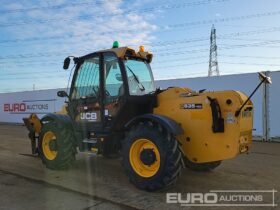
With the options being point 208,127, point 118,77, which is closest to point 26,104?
point 118,77

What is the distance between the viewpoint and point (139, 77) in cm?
733

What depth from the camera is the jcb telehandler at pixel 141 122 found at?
5844 millimetres

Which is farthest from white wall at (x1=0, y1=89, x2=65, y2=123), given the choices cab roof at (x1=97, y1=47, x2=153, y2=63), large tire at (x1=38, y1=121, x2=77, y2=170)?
cab roof at (x1=97, y1=47, x2=153, y2=63)

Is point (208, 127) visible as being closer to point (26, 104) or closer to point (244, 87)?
point (244, 87)

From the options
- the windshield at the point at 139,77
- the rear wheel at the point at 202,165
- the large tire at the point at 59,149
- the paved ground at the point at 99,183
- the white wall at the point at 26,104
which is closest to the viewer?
the paved ground at the point at 99,183

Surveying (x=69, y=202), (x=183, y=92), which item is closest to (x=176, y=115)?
(x=183, y=92)

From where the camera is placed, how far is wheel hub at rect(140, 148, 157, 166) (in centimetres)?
611

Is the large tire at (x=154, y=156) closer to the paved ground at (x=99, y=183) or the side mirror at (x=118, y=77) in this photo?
the paved ground at (x=99, y=183)

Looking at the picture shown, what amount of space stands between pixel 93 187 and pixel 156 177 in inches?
47.4

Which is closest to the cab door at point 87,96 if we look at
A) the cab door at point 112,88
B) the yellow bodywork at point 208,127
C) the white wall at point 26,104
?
the cab door at point 112,88

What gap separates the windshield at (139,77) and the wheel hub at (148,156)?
125 centimetres

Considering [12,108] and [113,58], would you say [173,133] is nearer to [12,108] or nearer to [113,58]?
[113,58]

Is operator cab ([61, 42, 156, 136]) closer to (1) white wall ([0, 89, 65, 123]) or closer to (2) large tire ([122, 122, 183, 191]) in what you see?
(2) large tire ([122, 122, 183, 191])

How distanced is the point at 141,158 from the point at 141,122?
605 millimetres
